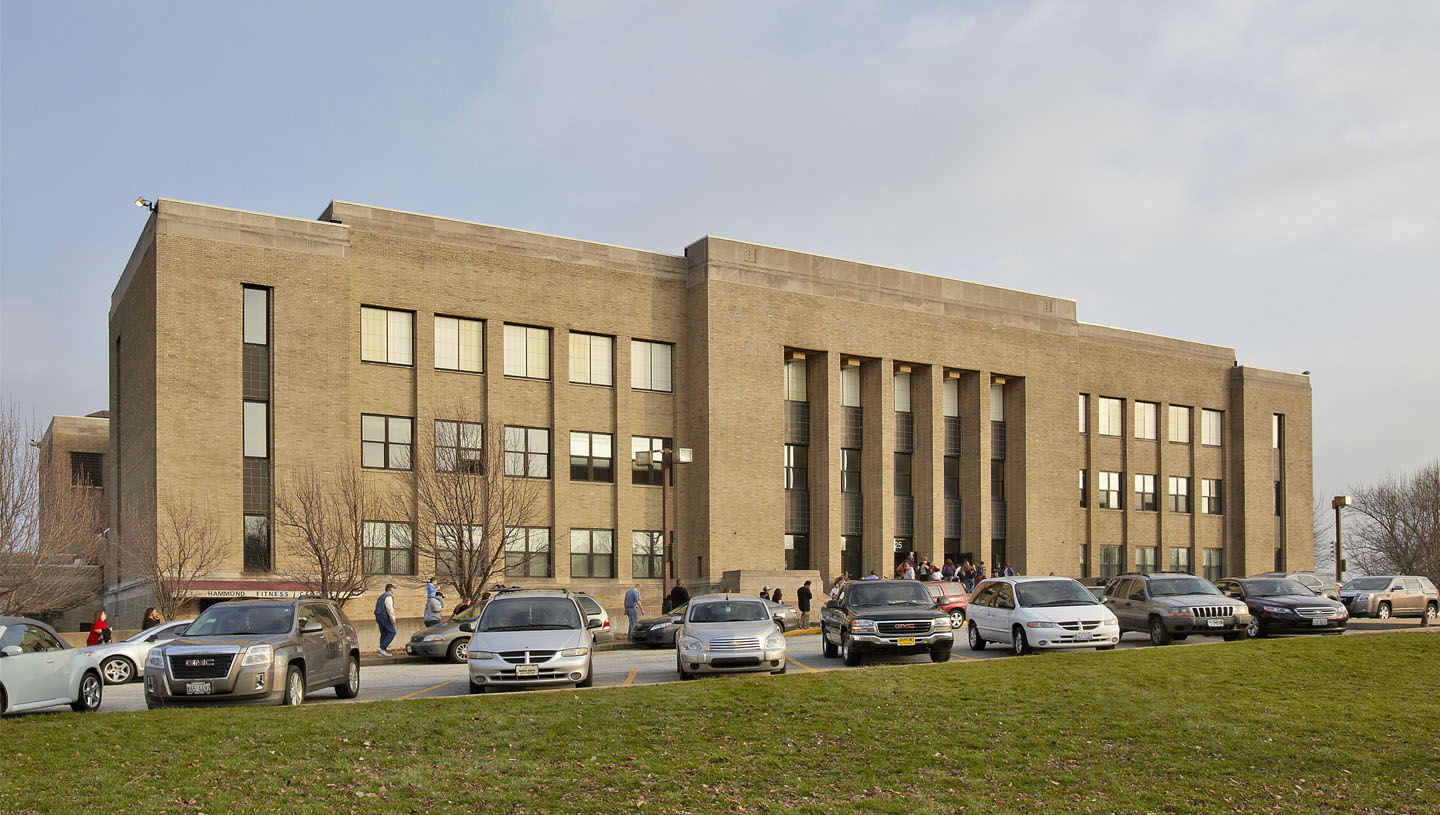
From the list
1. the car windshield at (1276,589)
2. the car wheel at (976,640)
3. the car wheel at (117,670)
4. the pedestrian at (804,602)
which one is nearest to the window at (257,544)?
the car wheel at (117,670)

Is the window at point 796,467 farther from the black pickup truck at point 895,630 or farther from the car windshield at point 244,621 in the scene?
the car windshield at point 244,621

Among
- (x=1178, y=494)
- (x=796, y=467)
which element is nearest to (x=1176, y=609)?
(x=796, y=467)

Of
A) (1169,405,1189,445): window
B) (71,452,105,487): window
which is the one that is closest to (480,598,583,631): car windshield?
(1169,405,1189,445): window

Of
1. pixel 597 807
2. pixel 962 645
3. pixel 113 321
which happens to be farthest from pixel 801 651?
pixel 113 321

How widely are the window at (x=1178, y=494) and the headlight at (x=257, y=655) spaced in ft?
176

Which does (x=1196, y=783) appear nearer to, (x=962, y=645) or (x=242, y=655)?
(x=242, y=655)

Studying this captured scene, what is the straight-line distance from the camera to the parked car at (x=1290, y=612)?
2747 centimetres

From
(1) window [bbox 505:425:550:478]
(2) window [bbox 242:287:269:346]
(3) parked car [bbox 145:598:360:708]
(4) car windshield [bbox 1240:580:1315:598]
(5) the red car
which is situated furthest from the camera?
(1) window [bbox 505:425:550:478]

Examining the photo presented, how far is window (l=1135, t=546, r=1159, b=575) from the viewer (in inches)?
2438

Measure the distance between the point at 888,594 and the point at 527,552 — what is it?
830 inches

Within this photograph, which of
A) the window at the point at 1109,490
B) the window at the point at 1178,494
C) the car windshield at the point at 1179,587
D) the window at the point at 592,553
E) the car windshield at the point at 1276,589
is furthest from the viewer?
the window at the point at 1178,494

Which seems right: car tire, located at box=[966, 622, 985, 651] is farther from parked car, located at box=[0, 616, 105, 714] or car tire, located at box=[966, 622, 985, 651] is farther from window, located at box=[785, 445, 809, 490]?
window, located at box=[785, 445, 809, 490]

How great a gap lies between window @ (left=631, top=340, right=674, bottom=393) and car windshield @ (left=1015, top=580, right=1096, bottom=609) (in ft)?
80.3

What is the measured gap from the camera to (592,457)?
153ft
